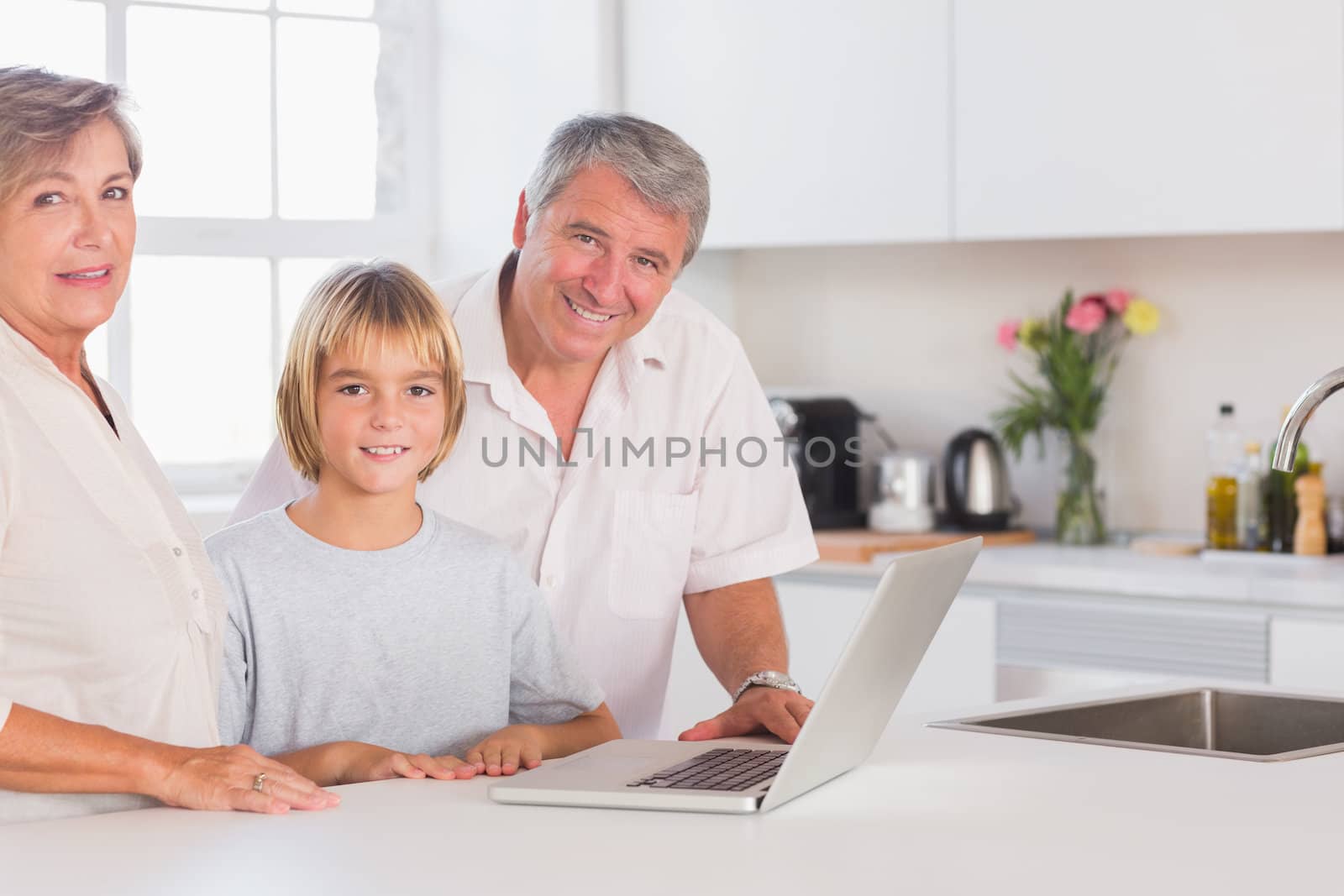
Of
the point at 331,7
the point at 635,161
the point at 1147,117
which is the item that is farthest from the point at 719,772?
the point at 331,7

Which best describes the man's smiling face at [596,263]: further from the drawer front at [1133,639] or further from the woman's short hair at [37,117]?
the drawer front at [1133,639]

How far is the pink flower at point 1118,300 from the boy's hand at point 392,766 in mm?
2473

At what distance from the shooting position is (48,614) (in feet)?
4.78

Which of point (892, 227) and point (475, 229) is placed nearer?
point (892, 227)

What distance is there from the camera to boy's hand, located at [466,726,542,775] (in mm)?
1567

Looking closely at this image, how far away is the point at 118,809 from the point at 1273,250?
2801mm

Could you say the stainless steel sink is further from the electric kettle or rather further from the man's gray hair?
the electric kettle

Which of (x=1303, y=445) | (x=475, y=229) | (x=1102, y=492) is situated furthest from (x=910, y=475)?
(x=475, y=229)

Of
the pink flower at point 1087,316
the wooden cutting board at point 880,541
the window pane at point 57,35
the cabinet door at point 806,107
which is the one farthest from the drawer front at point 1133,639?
the window pane at point 57,35

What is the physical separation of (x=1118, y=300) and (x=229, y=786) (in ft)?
8.93

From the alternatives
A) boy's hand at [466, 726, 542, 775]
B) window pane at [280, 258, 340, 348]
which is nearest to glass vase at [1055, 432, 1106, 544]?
window pane at [280, 258, 340, 348]

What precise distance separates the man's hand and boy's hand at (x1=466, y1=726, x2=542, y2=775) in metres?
0.21

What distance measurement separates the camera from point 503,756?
1.58m

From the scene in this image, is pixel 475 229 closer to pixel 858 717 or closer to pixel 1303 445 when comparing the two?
pixel 1303 445
